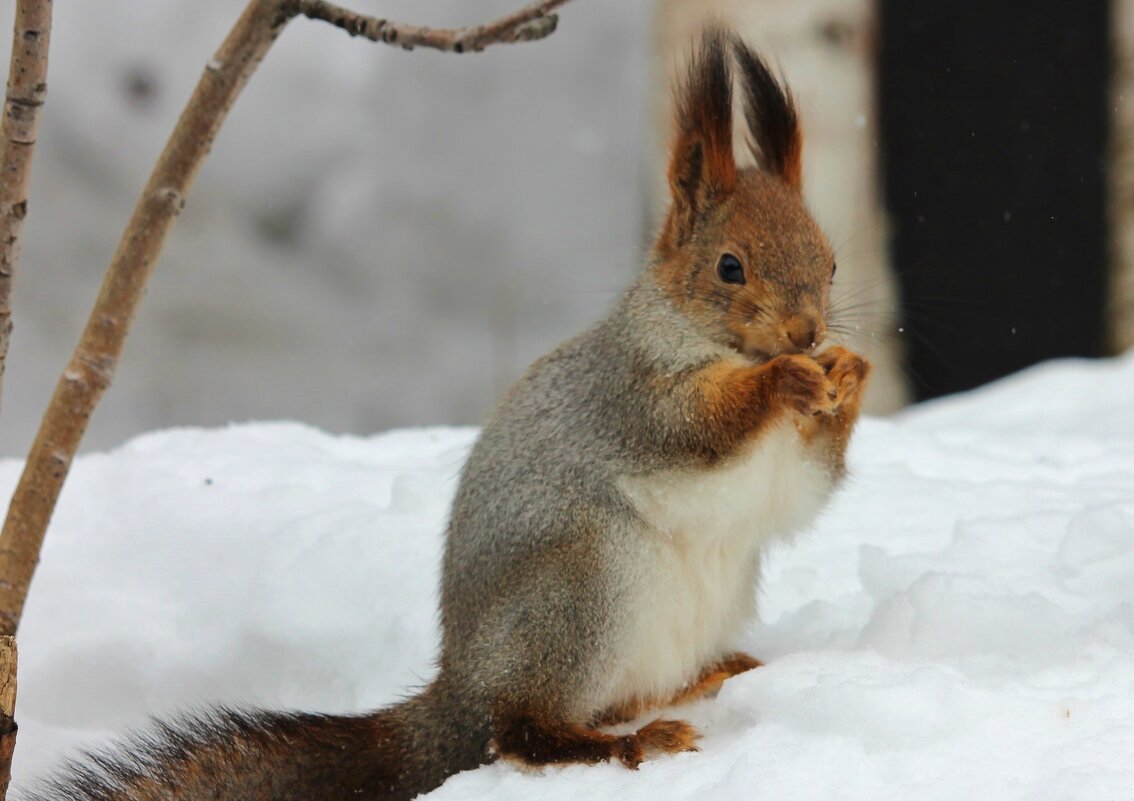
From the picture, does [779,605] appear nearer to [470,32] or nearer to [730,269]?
[730,269]

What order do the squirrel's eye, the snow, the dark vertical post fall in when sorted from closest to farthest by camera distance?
the snow
the squirrel's eye
the dark vertical post

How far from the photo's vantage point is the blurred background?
13.0ft

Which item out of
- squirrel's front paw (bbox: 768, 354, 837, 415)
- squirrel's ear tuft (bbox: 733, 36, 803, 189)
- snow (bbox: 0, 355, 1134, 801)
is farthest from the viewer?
squirrel's ear tuft (bbox: 733, 36, 803, 189)

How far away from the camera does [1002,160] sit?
4.07m

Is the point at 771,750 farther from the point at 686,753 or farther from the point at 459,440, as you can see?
the point at 459,440

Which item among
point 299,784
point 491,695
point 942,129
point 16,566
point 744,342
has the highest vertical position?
point 942,129

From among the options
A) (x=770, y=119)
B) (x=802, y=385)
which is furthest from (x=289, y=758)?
(x=770, y=119)

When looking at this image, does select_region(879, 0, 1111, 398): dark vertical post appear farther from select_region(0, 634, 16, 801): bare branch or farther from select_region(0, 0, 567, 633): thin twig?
select_region(0, 634, 16, 801): bare branch

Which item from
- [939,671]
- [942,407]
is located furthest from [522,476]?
[942,407]

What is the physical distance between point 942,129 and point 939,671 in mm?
2792

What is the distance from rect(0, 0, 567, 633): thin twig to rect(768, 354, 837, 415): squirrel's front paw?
2.23ft

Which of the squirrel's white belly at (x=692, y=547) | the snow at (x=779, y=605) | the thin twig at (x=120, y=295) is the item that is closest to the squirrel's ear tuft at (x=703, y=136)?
the squirrel's white belly at (x=692, y=547)

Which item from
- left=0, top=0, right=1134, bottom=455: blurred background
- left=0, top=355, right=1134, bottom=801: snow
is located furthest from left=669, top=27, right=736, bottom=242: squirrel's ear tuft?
left=0, top=0, right=1134, bottom=455: blurred background

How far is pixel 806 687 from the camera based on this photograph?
1.56 meters
